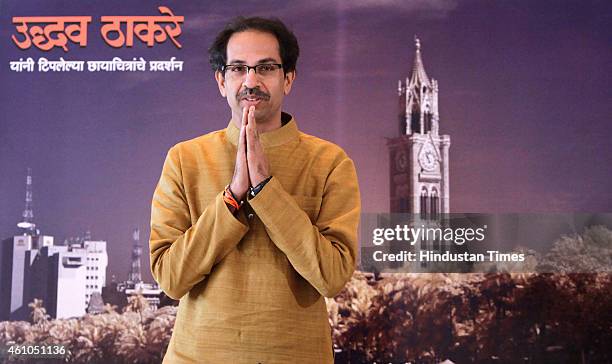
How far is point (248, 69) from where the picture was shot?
1.51 metres

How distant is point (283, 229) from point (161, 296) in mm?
2230

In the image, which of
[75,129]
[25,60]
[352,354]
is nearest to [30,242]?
[75,129]

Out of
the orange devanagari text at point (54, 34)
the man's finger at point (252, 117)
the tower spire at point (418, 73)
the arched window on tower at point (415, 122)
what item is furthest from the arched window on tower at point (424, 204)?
the man's finger at point (252, 117)

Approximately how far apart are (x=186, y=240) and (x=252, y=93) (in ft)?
1.10

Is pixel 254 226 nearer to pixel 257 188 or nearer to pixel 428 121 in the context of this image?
pixel 257 188

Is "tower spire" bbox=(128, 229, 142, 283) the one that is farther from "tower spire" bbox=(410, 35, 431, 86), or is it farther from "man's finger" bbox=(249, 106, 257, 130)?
"man's finger" bbox=(249, 106, 257, 130)

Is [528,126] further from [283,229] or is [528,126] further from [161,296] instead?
[283,229]

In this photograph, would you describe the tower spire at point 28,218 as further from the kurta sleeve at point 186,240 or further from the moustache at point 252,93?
the moustache at point 252,93

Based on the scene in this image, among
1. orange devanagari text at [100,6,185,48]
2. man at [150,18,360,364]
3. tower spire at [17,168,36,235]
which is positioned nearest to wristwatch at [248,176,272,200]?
man at [150,18,360,364]

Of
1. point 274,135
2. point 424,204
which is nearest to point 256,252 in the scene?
point 274,135

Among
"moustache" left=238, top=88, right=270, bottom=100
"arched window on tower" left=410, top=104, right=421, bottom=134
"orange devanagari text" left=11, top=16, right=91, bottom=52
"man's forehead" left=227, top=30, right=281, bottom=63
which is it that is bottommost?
"moustache" left=238, top=88, right=270, bottom=100

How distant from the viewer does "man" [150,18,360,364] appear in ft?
4.60

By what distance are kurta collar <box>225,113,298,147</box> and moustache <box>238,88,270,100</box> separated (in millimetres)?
98

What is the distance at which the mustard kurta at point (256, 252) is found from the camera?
1402 millimetres
